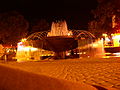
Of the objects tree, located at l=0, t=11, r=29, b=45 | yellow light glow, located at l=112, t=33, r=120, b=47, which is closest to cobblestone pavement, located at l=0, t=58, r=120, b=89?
yellow light glow, located at l=112, t=33, r=120, b=47

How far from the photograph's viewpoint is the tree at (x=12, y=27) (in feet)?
119

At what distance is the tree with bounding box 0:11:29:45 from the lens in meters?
36.2

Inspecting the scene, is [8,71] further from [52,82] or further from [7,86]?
[52,82]

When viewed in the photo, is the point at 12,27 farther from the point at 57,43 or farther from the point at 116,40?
the point at 57,43

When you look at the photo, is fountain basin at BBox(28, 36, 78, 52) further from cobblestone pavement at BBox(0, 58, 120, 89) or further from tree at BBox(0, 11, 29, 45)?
tree at BBox(0, 11, 29, 45)

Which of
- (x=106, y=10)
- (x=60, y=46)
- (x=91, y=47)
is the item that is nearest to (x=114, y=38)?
(x=106, y=10)

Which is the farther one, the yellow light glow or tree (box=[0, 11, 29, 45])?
tree (box=[0, 11, 29, 45])

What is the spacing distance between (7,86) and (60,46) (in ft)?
38.3

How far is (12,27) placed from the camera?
37344 mm

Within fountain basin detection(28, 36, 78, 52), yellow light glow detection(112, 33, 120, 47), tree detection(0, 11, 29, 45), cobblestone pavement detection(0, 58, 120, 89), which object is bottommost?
cobblestone pavement detection(0, 58, 120, 89)

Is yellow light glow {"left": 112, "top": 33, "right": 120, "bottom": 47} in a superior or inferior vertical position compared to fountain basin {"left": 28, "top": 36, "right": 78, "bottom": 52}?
superior

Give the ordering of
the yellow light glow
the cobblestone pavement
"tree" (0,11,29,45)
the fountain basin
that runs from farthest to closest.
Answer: "tree" (0,11,29,45) < the yellow light glow < the fountain basin < the cobblestone pavement

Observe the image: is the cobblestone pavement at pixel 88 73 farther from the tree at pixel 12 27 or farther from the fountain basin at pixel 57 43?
the tree at pixel 12 27

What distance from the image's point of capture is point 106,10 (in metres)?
22.8
